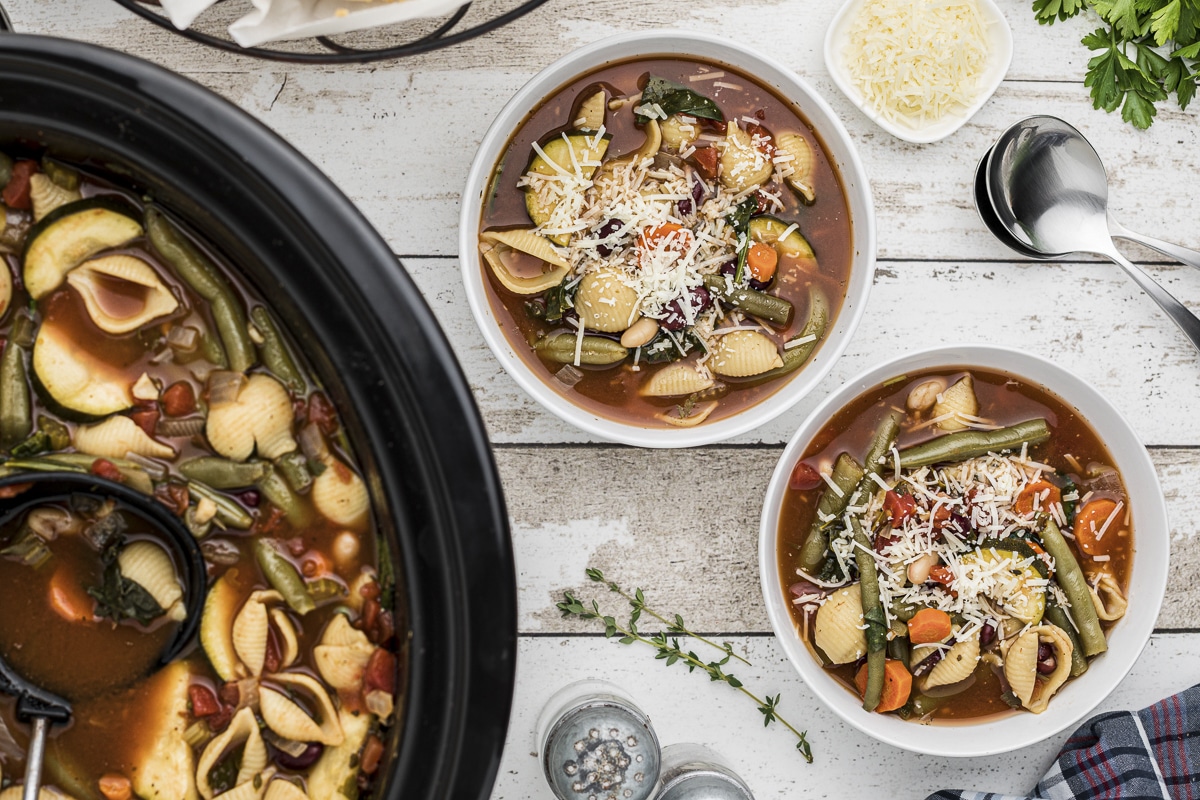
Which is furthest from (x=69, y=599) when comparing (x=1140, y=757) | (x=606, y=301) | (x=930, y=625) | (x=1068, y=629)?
(x=1140, y=757)

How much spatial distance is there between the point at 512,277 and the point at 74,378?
2.71ft

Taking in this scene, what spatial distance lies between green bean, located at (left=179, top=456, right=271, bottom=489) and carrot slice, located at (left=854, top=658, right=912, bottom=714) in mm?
1359

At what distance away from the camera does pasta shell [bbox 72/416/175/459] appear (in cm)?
153

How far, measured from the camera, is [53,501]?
61.1 inches

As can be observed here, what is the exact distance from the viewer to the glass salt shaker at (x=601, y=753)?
6.33 ft

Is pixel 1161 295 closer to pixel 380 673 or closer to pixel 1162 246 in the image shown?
pixel 1162 246

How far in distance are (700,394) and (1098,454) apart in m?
0.92

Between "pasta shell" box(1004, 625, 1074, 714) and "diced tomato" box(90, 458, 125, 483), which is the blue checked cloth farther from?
"diced tomato" box(90, 458, 125, 483)

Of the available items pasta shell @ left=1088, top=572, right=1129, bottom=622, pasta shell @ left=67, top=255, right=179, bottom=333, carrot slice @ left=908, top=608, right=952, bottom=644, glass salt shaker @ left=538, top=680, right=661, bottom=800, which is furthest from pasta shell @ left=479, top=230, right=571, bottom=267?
pasta shell @ left=1088, top=572, right=1129, bottom=622

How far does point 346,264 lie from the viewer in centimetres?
141

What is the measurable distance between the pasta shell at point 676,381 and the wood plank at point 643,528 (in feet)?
0.61

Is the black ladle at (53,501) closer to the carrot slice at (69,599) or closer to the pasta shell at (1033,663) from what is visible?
the carrot slice at (69,599)

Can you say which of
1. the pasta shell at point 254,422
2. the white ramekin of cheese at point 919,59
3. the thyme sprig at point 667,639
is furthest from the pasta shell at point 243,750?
the white ramekin of cheese at point 919,59

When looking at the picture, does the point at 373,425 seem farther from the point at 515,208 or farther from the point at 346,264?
the point at 515,208
